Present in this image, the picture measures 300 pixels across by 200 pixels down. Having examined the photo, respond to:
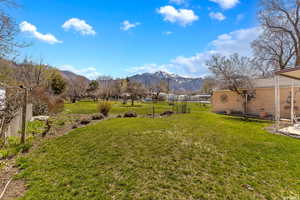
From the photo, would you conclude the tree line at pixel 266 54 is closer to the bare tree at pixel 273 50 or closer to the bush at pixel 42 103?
Result: the bare tree at pixel 273 50

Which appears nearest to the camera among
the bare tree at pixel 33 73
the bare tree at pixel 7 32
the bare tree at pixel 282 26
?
the bare tree at pixel 7 32

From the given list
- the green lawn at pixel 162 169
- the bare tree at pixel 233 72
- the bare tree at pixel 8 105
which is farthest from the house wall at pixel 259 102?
the bare tree at pixel 8 105

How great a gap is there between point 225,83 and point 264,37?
12503mm

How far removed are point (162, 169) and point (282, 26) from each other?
75.0 ft

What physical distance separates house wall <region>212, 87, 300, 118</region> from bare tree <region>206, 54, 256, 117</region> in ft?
4.31

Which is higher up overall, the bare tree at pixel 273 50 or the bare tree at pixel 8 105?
the bare tree at pixel 273 50

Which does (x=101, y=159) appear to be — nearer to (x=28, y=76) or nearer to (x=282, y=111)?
(x=282, y=111)

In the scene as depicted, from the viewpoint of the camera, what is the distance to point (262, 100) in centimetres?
1312

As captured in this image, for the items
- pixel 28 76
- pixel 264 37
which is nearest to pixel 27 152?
pixel 28 76

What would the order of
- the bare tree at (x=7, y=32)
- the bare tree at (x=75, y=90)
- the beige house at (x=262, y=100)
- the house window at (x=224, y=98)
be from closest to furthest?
the bare tree at (x=7, y=32), the beige house at (x=262, y=100), the house window at (x=224, y=98), the bare tree at (x=75, y=90)

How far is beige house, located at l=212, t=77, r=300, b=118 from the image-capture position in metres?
11.5

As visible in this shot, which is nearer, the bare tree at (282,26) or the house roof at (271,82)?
the house roof at (271,82)

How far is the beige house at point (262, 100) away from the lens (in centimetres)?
1155

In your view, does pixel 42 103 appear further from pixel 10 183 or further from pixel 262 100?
pixel 262 100
